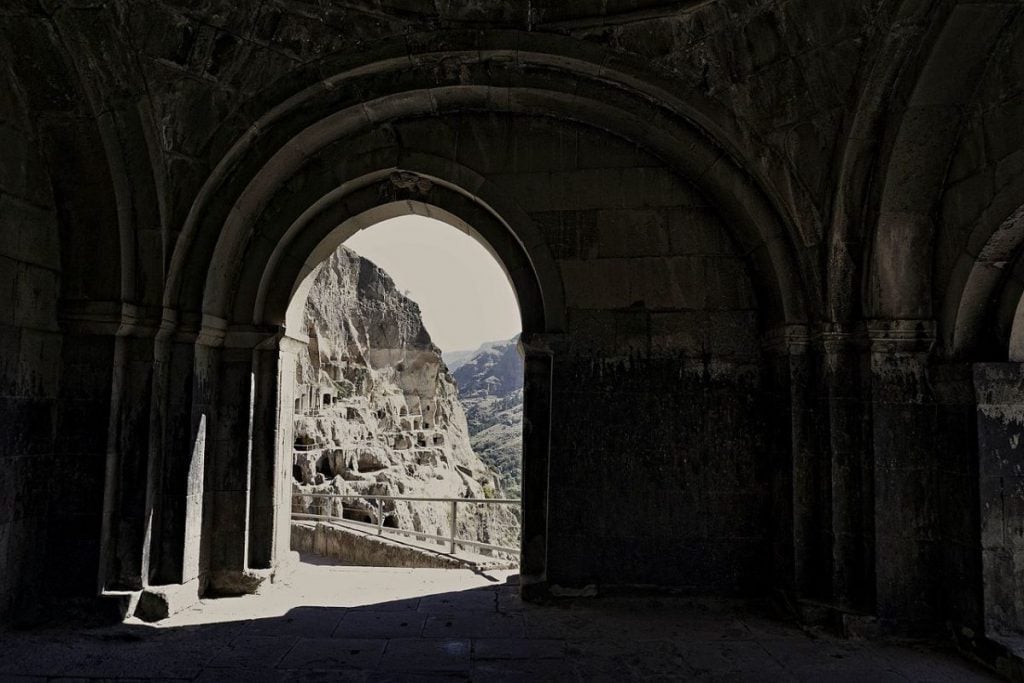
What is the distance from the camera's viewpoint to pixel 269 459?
523 cm

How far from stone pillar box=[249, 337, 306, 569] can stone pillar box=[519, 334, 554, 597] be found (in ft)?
6.78

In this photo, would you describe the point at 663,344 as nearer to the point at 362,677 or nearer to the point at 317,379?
the point at 362,677

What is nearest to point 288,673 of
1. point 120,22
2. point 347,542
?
point 120,22

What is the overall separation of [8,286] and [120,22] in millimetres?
1981

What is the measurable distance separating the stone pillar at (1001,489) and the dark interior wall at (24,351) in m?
6.28

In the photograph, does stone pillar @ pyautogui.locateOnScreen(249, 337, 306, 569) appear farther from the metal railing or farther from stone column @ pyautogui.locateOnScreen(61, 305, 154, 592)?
the metal railing

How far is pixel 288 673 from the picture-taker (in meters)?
3.59

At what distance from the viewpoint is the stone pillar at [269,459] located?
17.0 ft

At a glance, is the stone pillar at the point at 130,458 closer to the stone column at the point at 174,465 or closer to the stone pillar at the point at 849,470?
the stone column at the point at 174,465

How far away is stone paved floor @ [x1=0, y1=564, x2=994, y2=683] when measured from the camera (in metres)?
3.63

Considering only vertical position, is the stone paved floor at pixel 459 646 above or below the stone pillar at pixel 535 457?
Answer: below

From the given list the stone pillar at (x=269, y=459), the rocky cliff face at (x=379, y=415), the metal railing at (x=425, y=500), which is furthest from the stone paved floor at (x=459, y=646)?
the rocky cliff face at (x=379, y=415)

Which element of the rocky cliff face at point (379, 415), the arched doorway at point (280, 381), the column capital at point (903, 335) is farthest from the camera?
the rocky cliff face at point (379, 415)

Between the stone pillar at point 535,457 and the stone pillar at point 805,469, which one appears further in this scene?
the stone pillar at point 535,457
